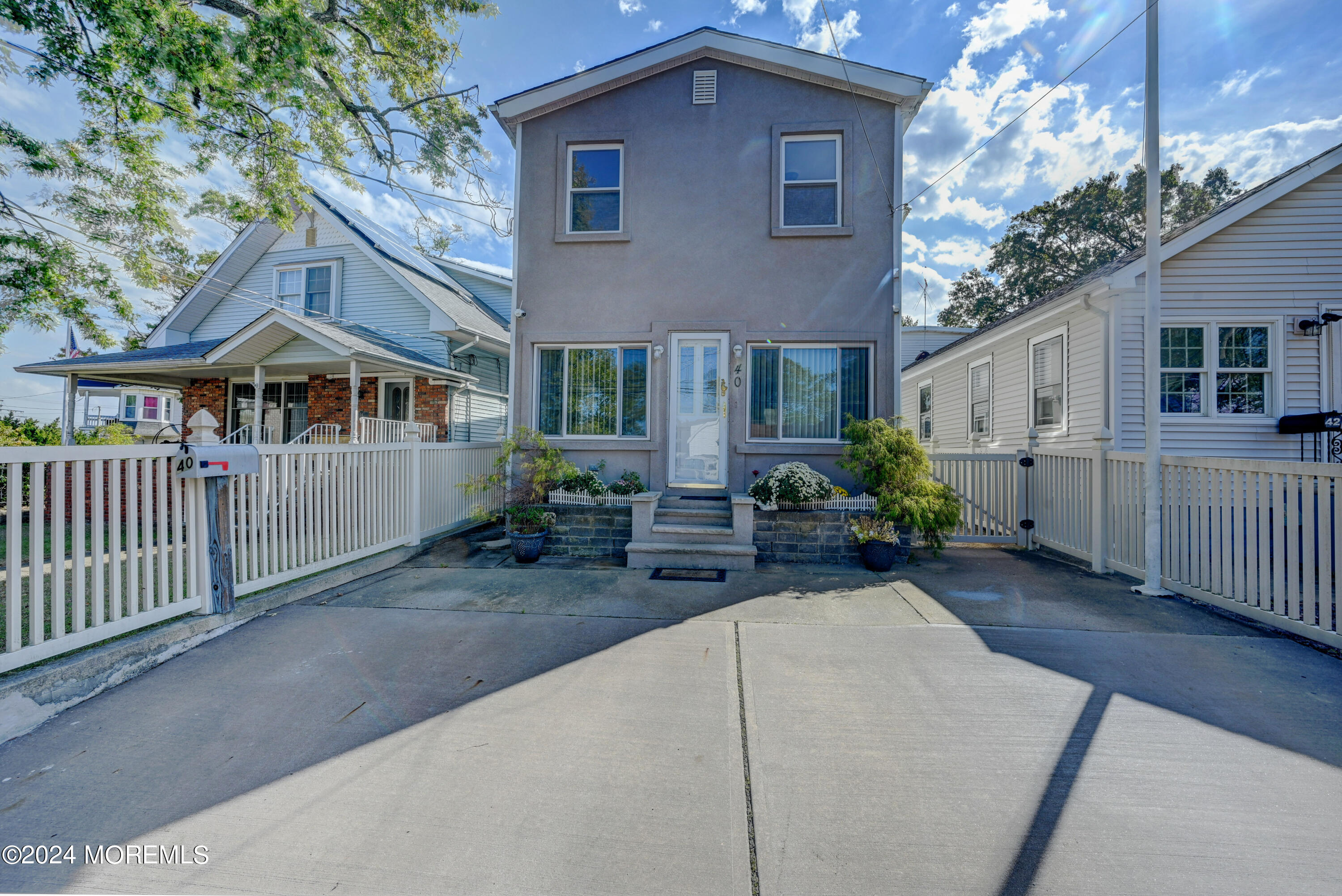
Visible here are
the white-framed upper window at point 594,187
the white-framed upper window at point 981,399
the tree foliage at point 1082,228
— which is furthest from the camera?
the tree foliage at point 1082,228

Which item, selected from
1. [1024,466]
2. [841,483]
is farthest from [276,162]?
[1024,466]

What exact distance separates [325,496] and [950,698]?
5.74 metres

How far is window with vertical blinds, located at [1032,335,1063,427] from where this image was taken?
8789 mm

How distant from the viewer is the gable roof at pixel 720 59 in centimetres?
743

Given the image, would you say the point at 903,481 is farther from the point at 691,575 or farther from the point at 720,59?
the point at 720,59

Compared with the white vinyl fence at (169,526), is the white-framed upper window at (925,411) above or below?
above

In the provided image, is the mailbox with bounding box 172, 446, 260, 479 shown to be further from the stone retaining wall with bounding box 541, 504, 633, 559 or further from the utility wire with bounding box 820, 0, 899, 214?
the utility wire with bounding box 820, 0, 899, 214

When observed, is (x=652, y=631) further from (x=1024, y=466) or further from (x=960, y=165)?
(x=960, y=165)

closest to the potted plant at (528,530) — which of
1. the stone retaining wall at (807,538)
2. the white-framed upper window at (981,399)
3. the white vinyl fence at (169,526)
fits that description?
the white vinyl fence at (169,526)

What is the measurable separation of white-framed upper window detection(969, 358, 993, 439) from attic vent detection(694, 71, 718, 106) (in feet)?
25.6

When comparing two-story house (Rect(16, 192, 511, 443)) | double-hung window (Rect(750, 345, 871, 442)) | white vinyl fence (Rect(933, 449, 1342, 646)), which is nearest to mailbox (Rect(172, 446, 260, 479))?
two-story house (Rect(16, 192, 511, 443))

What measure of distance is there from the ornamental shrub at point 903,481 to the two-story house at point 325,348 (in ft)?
26.4

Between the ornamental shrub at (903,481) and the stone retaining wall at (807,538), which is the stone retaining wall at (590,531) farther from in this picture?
the ornamental shrub at (903,481)

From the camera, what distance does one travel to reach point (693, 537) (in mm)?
6461
